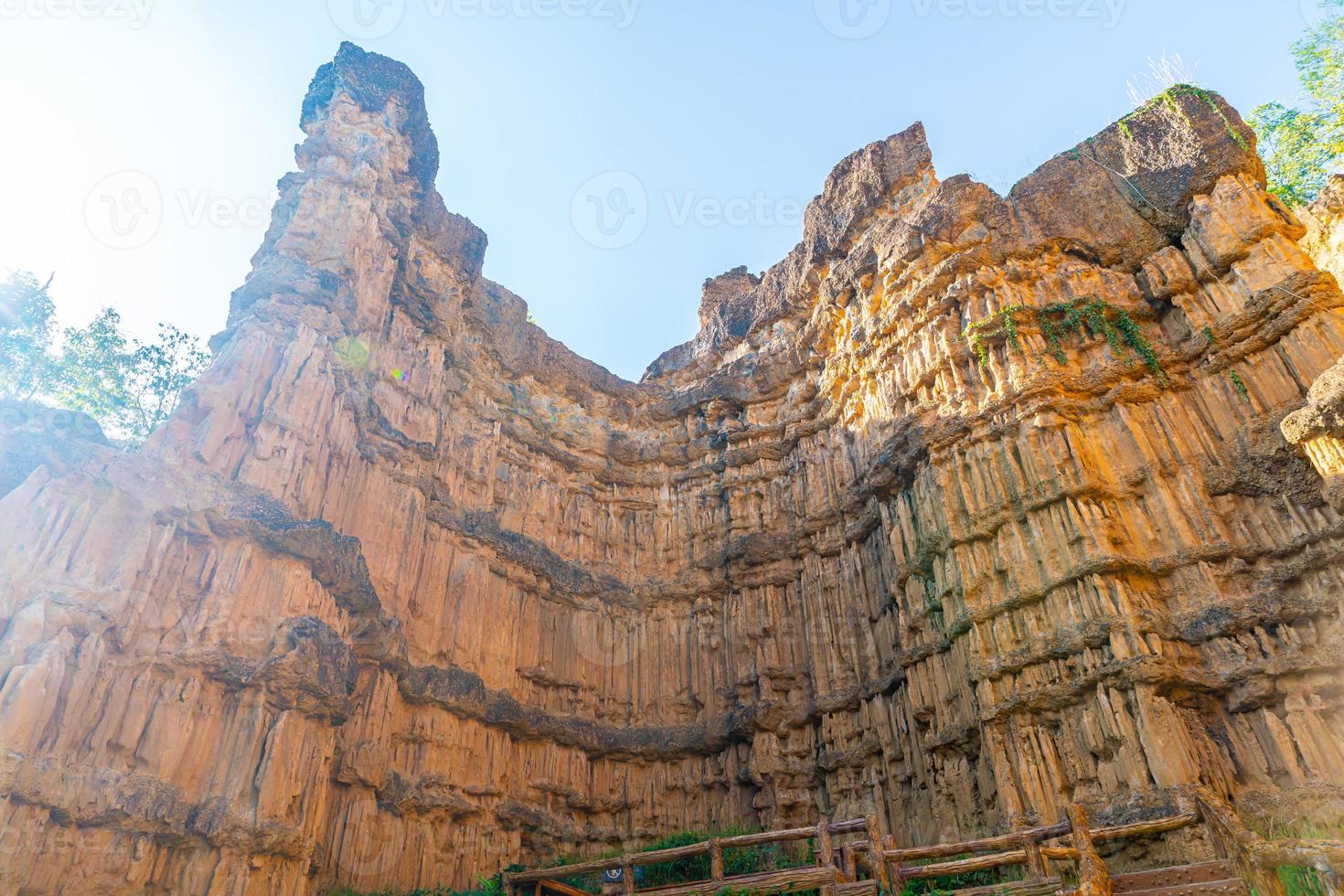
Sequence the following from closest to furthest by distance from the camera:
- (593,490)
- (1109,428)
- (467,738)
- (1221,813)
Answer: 1. (1221,813)
2. (1109,428)
3. (467,738)
4. (593,490)

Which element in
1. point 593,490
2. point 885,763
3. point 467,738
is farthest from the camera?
point 593,490

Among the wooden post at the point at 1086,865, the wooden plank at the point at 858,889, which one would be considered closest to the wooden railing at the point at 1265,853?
the wooden post at the point at 1086,865

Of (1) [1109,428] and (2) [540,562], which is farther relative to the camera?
(2) [540,562]

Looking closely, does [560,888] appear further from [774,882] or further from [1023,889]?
[1023,889]

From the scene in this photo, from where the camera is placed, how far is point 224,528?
58.7 feet

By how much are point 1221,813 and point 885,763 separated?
11588mm

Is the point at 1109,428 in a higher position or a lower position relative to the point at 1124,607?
higher

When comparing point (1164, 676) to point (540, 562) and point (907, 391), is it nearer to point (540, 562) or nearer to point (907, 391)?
point (907, 391)

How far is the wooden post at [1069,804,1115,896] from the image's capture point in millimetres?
10562

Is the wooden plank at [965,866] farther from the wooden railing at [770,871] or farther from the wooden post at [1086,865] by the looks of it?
the wooden post at [1086,865]

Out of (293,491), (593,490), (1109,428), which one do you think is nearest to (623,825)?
(593,490)

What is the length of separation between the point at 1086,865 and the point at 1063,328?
1454cm

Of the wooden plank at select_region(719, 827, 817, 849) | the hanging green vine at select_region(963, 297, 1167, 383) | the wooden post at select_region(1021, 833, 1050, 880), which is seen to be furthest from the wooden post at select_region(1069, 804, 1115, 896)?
the hanging green vine at select_region(963, 297, 1167, 383)

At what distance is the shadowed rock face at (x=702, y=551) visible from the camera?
1550cm
